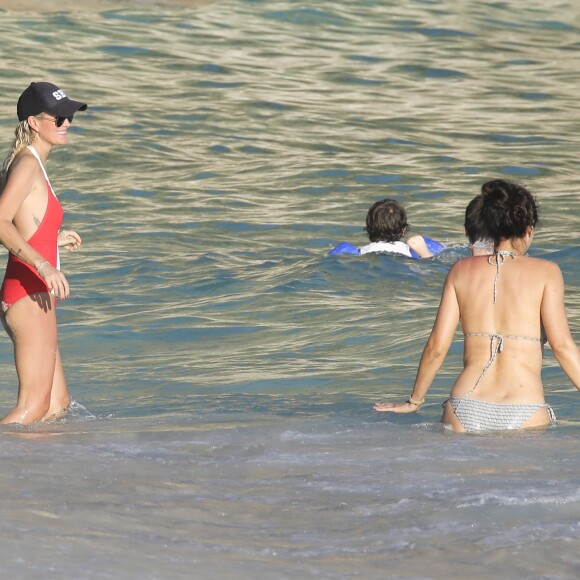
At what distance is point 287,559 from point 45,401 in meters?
2.14

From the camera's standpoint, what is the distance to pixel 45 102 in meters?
5.68

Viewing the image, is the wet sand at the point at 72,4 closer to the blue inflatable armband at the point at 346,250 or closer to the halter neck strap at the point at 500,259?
the blue inflatable armband at the point at 346,250

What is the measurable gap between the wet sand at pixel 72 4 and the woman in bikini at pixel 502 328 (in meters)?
20.2

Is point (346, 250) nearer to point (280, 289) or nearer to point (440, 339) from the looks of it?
point (280, 289)

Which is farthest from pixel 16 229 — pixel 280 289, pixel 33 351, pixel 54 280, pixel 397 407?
pixel 280 289

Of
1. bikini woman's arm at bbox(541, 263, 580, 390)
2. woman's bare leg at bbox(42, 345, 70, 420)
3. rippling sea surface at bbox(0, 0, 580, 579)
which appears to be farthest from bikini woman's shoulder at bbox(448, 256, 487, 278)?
woman's bare leg at bbox(42, 345, 70, 420)

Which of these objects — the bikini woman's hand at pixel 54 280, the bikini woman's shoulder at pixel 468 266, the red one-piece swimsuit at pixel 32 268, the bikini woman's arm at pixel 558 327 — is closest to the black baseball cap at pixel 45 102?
the red one-piece swimsuit at pixel 32 268

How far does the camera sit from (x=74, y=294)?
10.6 metres

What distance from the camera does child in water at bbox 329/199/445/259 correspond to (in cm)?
1146

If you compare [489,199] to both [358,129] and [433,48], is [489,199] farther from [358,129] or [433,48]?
[433,48]

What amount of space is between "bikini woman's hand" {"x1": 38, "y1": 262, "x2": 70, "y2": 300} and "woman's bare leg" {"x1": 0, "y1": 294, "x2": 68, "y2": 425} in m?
0.32

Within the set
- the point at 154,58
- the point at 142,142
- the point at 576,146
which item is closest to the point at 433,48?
the point at 154,58

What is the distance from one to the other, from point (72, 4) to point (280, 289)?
1585 centimetres

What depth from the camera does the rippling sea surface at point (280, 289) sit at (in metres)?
4.27
